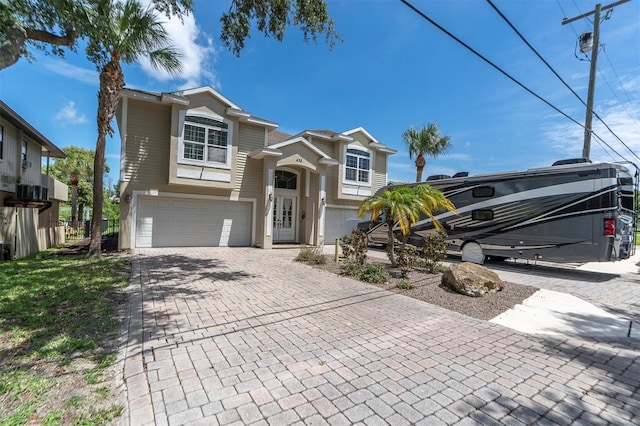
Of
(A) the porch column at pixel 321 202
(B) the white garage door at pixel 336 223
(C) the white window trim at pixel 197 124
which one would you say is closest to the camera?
(C) the white window trim at pixel 197 124

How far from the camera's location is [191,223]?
45.8ft

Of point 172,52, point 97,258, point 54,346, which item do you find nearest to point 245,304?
point 54,346

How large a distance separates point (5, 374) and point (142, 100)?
39.1 ft

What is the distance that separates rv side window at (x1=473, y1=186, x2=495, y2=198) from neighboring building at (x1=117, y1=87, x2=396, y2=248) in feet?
23.5

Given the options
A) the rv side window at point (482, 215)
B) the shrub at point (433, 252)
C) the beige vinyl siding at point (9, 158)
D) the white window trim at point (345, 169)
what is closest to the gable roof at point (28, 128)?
the beige vinyl siding at point (9, 158)

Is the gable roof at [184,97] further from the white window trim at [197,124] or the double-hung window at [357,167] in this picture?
the double-hung window at [357,167]

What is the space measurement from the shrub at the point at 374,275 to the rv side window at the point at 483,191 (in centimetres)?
560

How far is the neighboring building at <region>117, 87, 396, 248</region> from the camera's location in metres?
12.6

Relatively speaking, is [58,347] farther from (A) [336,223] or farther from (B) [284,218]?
(A) [336,223]

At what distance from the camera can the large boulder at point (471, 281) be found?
6.73m

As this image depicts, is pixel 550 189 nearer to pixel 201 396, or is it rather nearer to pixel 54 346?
pixel 201 396

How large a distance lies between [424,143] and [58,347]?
21.4m

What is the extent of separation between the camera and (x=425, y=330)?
4.70 metres

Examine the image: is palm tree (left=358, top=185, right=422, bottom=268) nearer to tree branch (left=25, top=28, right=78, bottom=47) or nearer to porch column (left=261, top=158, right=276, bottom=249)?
porch column (left=261, top=158, right=276, bottom=249)
